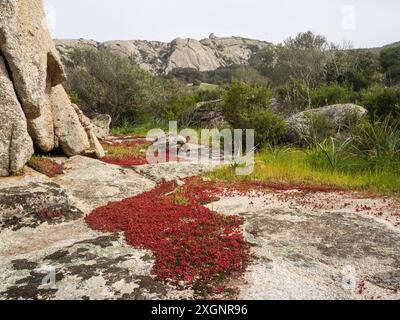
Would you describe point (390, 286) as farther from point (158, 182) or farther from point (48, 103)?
point (48, 103)

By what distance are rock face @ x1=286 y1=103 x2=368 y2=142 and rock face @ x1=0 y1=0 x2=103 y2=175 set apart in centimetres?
897

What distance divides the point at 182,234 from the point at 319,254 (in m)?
1.96

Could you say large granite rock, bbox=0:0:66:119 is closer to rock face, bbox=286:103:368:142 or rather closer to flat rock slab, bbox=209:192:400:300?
flat rock slab, bbox=209:192:400:300

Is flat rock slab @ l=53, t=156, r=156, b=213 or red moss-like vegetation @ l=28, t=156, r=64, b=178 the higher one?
red moss-like vegetation @ l=28, t=156, r=64, b=178

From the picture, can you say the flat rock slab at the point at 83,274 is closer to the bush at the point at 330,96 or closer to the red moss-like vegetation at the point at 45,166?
the red moss-like vegetation at the point at 45,166

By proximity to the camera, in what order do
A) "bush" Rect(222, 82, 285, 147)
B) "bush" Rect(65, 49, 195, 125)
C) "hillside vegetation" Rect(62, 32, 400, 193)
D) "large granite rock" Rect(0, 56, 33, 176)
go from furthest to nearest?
"bush" Rect(65, 49, 195, 125)
"bush" Rect(222, 82, 285, 147)
"hillside vegetation" Rect(62, 32, 400, 193)
"large granite rock" Rect(0, 56, 33, 176)

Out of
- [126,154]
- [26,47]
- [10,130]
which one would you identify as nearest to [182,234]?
[10,130]

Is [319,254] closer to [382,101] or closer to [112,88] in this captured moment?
[382,101]

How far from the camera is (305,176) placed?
1009 cm

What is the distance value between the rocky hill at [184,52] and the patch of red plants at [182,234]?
82756 millimetres

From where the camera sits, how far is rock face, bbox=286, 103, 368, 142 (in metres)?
14.6

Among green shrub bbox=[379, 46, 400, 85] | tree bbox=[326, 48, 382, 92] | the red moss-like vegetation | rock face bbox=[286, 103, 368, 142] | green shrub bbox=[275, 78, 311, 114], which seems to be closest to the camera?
the red moss-like vegetation

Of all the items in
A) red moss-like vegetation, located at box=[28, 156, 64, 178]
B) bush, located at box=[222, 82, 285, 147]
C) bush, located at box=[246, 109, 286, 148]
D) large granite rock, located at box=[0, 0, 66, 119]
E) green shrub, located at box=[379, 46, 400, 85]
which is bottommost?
red moss-like vegetation, located at box=[28, 156, 64, 178]

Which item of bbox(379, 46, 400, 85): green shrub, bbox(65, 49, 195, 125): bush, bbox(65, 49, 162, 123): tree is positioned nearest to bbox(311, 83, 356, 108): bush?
bbox(65, 49, 195, 125): bush
